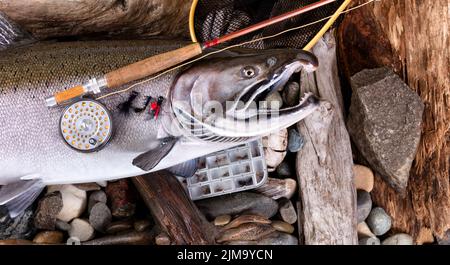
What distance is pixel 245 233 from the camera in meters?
2.11

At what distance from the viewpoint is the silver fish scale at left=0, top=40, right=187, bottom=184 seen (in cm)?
188

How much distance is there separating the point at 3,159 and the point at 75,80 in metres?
0.37

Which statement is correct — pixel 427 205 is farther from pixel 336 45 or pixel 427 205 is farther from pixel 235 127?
pixel 235 127

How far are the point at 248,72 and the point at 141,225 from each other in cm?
77

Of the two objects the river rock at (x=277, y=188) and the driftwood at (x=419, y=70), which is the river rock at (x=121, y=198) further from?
the driftwood at (x=419, y=70)

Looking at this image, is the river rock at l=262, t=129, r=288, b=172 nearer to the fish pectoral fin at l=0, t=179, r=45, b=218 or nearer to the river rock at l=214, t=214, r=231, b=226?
the river rock at l=214, t=214, r=231, b=226

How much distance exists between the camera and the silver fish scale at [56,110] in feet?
6.17

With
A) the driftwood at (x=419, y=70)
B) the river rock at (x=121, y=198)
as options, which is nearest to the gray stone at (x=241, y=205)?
the river rock at (x=121, y=198)

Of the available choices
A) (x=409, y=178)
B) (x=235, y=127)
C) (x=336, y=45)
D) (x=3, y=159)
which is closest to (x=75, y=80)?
(x=3, y=159)

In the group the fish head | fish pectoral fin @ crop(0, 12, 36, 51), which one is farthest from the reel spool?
fish pectoral fin @ crop(0, 12, 36, 51)

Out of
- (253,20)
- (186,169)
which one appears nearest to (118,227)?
(186,169)

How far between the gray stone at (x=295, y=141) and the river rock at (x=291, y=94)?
114 millimetres

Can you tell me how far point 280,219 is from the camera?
226cm

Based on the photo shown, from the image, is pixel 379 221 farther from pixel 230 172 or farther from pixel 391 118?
pixel 230 172
